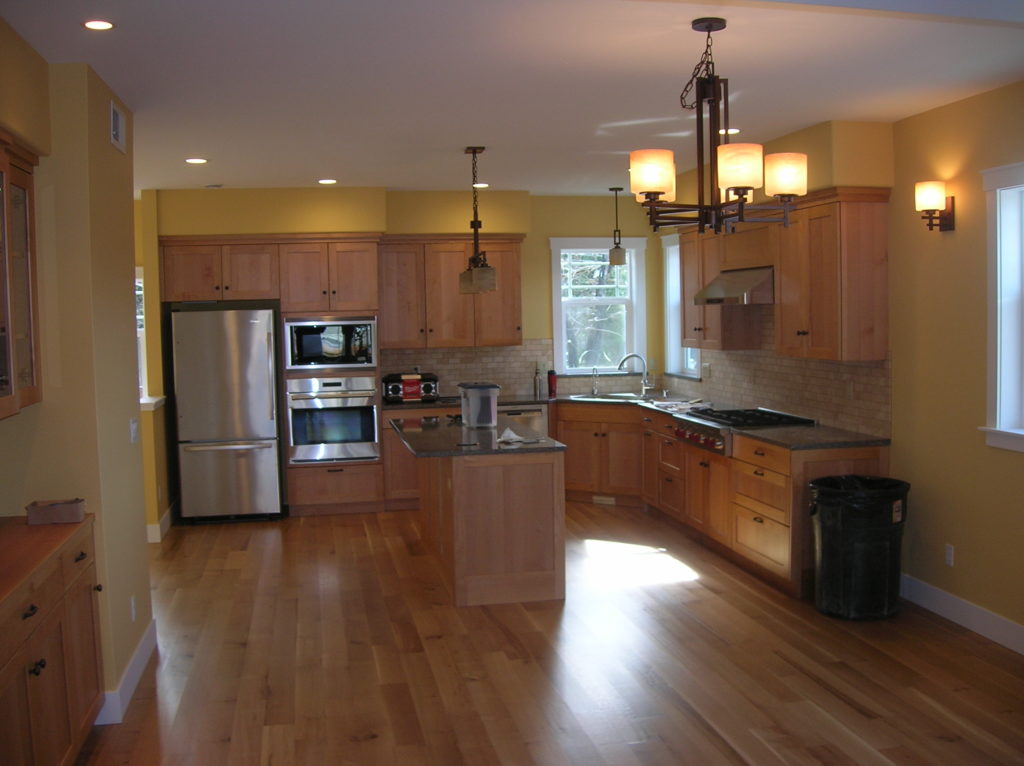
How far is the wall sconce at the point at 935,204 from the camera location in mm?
4859

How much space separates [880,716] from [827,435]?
6.86ft

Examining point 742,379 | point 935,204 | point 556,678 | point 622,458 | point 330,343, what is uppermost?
point 935,204

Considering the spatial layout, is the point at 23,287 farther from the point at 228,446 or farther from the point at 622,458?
the point at 622,458

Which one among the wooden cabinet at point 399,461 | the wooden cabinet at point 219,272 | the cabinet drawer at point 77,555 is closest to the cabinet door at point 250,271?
the wooden cabinet at point 219,272

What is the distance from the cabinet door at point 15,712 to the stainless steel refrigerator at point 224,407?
15.3 feet

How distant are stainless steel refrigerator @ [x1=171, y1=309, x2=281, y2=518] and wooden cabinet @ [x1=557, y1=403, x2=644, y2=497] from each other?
245 centimetres

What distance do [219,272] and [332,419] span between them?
1479 mm

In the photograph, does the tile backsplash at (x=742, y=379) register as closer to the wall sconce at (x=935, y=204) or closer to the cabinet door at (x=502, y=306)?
the cabinet door at (x=502, y=306)

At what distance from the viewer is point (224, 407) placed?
743 centimetres

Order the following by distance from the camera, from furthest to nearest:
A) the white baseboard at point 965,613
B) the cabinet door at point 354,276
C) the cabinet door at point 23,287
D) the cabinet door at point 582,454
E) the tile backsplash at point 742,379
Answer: the cabinet door at point 582,454 < the cabinet door at point 354,276 < the tile backsplash at point 742,379 < the white baseboard at point 965,613 < the cabinet door at point 23,287

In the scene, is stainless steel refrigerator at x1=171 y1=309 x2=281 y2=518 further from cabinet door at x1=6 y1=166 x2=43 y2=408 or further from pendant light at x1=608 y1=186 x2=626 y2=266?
cabinet door at x1=6 y1=166 x2=43 y2=408

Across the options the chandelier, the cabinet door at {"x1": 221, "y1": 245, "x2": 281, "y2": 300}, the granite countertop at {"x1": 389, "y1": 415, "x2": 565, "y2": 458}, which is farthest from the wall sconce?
the cabinet door at {"x1": 221, "y1": 245, "x2": 281, "y2": 300}

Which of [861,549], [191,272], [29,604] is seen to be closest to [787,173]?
[861,549]

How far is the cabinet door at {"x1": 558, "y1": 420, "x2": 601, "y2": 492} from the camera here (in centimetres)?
787
